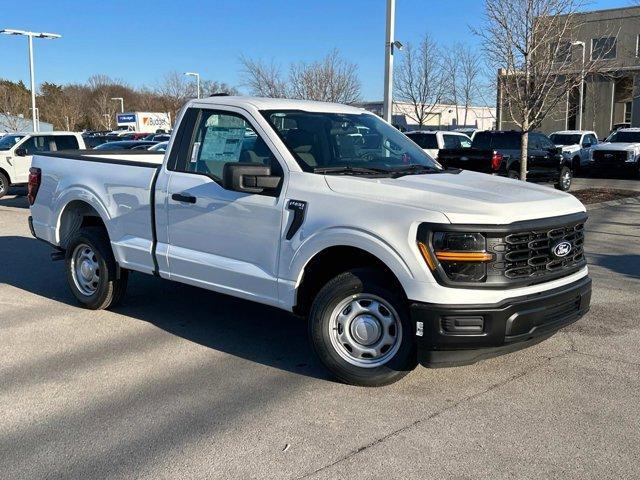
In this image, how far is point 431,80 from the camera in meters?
37.2

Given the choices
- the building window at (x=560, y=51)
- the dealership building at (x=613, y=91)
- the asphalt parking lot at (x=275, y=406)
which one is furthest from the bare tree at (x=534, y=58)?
the dealership building at (x=613, y=91)

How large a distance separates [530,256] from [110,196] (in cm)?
387

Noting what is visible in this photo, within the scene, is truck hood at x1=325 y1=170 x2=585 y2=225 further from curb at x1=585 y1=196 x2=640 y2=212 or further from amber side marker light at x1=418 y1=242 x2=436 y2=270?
curb at x1=585 y1=196 x2=640 y2=212

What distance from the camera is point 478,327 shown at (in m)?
4.21

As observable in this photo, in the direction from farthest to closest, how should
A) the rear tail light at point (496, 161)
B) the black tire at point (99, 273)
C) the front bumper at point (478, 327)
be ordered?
the rear tail light at point (496, 161)
the black tire at point (99, 273)
the front bumper at point (478, 327)

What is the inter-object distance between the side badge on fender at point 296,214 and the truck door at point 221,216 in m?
0.11

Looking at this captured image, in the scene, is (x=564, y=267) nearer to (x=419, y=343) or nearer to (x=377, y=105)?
(x=419, y=343)

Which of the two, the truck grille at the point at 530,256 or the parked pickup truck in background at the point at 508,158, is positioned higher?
the parked pickup truck in background at the point at 508,158

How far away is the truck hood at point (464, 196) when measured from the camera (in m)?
4.26

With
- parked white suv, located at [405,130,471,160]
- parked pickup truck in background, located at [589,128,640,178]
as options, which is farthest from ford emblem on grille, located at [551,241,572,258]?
parked pickup truck in background, located at [589,128,640,178]

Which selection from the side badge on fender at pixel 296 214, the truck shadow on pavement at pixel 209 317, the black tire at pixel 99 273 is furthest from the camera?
the black tire at pixel 99 273

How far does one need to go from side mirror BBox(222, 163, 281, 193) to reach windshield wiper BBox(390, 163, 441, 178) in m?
0.92

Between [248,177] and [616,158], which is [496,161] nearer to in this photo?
[616,158]

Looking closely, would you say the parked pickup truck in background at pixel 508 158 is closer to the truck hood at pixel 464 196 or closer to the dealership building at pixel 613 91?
the truck hood at pixel 464 196
